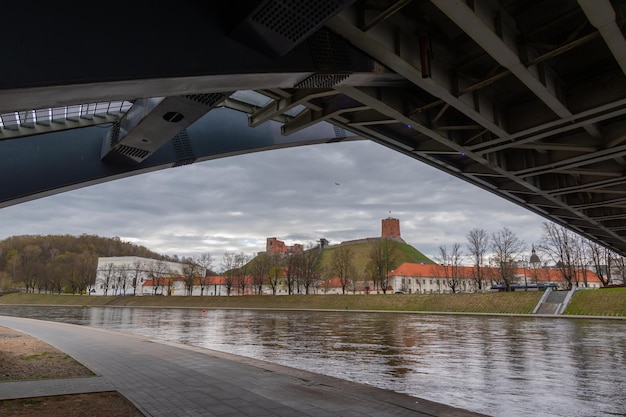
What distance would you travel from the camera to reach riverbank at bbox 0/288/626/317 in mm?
42531

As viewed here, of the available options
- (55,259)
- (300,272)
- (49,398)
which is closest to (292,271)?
(300,272)

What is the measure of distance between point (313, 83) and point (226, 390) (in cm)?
617

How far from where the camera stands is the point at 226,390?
27.9 ft

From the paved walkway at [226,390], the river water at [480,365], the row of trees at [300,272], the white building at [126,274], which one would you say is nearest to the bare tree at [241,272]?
the row of trees at [300,272]

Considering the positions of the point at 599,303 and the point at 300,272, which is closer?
the point at 599,303

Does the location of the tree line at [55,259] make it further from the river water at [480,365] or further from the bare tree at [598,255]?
the bare tree at [598,255]

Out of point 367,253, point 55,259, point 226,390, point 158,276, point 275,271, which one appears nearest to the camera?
point 226,390

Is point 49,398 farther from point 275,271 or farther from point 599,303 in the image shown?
point 275,271

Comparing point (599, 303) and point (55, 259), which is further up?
point (55, 259)

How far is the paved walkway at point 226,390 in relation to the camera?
7.02m

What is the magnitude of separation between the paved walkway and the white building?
356 feet

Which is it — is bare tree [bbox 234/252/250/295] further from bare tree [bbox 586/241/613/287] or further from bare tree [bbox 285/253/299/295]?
bare tree [bbox 586/241/613/287]

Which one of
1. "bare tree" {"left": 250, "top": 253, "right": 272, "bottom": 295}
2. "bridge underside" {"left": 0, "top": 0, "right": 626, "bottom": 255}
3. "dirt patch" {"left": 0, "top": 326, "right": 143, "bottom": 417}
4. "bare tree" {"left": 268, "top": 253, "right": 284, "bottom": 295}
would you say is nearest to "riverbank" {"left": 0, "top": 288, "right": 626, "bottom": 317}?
"bare tree" {"left": 250, "top": 253, "right": 272, "bottom": 295}

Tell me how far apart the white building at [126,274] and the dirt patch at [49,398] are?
104496 millimetres
